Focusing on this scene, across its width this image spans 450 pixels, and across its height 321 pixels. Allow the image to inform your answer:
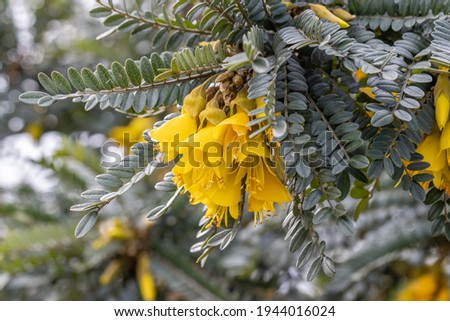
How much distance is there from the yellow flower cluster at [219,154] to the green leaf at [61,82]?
0.37ft

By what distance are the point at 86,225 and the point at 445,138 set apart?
1.35ft

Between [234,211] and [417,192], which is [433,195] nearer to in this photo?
[417,192]

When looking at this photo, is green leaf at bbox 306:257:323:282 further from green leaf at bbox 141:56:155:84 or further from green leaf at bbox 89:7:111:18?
green leaf at bbox 89:7:111:18

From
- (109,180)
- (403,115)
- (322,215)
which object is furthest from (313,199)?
(109,180)

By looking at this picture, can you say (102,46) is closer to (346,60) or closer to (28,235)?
(28,235)

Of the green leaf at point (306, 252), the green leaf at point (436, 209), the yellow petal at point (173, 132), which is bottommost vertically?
the green leaf at point (436, 209)

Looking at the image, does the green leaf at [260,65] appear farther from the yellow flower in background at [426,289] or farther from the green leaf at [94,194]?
the yellow flower in background at [426,289]

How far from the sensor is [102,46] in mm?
1731

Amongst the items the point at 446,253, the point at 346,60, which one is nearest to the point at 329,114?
the point at 346,60

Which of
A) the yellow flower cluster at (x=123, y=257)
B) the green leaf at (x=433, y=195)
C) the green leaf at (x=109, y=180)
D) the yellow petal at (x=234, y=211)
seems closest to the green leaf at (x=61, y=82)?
the green leaf at (x=109, y=180)

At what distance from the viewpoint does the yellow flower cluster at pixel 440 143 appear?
628 millimetres

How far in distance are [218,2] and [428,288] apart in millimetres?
984

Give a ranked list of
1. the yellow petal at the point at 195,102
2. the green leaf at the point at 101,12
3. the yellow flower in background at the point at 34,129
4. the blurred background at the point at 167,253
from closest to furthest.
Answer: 1. the yellow petal at the point at 195,102
2. the green leaf at the point at 101,12
3. the blurred background at the point at 167,253
4. the yellow flower in background at the point at 34,129

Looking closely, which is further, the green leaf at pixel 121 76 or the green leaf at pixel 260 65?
the green leaf at pixel 121 76
